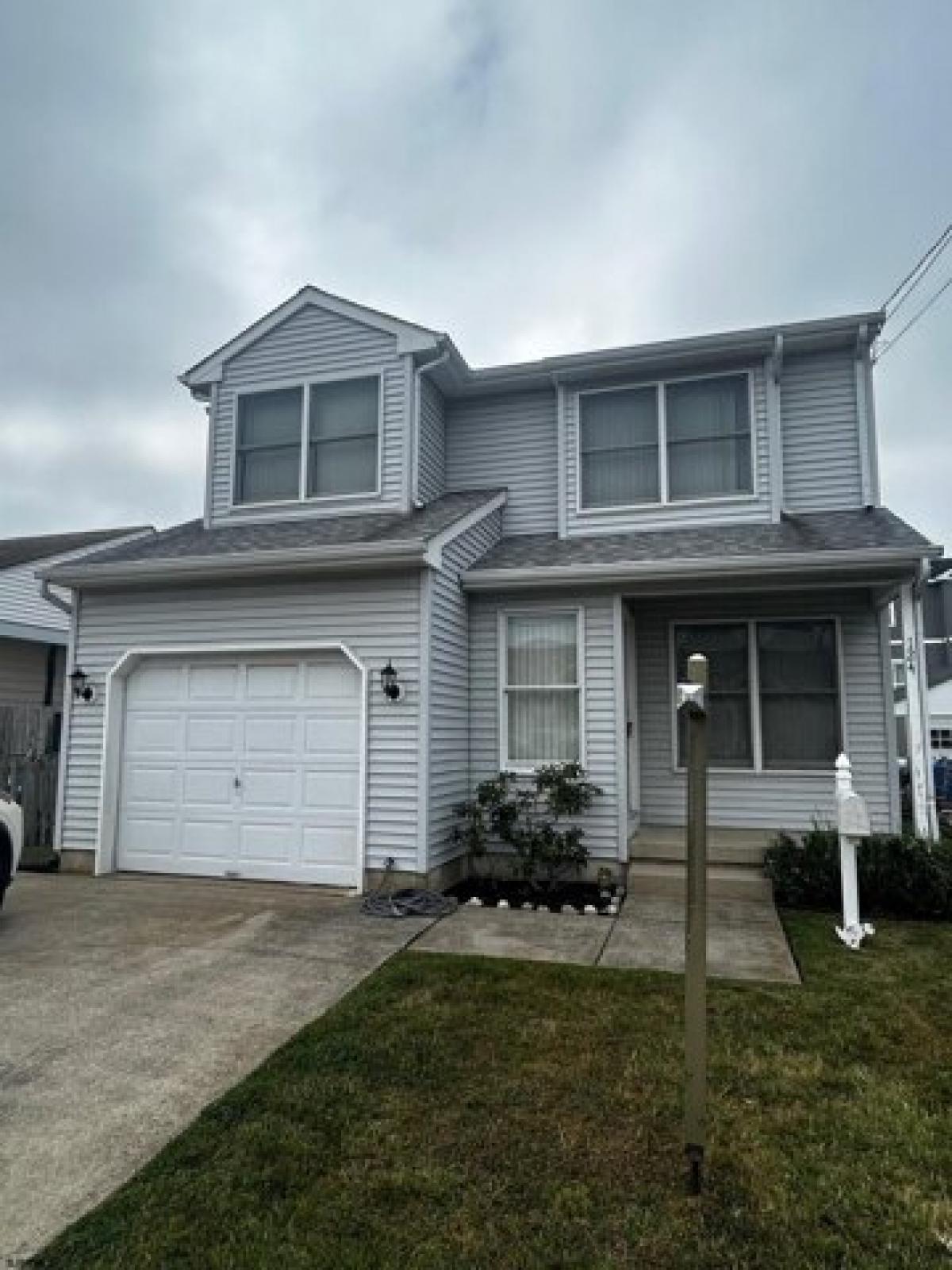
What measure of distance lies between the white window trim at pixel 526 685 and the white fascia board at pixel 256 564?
66.9 inches

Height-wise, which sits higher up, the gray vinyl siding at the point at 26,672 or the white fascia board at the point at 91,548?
the white fascia board at the point at 91,548

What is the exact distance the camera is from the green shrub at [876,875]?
6363 millimetres

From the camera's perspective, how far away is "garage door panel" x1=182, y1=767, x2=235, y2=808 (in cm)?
783

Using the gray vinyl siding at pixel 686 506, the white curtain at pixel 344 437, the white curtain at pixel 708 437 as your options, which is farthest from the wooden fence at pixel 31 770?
the white curtain at pixel 708 437

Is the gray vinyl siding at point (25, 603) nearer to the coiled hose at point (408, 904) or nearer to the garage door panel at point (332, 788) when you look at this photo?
the garage door panel at point (332, 788)

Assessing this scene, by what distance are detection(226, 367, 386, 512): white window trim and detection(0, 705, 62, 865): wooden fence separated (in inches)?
160

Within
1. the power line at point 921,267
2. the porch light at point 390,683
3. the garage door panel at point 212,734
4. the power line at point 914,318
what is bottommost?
the garage door panel at point 212,734

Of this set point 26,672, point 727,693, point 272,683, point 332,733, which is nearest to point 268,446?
point 272,683

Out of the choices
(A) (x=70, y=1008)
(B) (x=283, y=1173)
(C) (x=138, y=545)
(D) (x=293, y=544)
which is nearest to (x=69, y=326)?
(C) (x=138, y=545)

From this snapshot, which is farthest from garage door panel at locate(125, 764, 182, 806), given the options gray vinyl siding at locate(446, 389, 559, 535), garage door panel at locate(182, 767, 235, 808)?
gray vinyl siding at locate(446, 389, 559, 535)

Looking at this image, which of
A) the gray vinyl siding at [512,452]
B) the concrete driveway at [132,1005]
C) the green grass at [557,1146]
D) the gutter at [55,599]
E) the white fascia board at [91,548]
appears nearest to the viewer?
the green grass at [557,1146]

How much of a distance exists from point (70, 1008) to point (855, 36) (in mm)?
11690

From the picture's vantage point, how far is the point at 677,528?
29.3 ft

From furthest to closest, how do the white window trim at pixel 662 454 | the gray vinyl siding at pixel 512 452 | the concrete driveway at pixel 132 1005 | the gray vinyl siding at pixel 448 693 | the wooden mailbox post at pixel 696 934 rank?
the gray vinyl siding at pixel 512 452 → the white window trim at pixel 662 454 → the gray vinyl siding at pixel 448 693 → the concrete driveway at pixel 132 1005 → the wooden mailbox post at pixel 696 934
